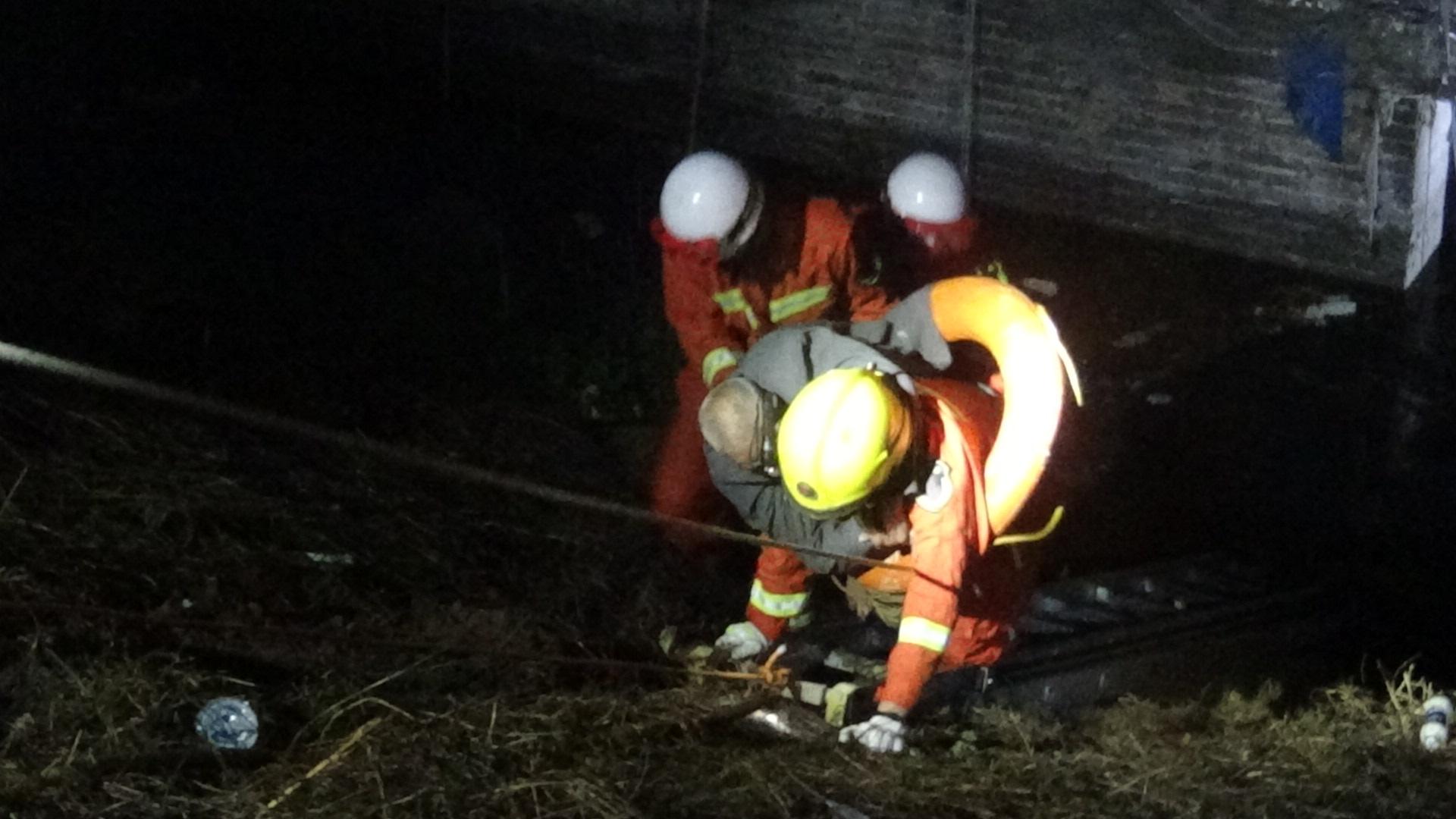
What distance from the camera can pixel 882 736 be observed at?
4281 mm

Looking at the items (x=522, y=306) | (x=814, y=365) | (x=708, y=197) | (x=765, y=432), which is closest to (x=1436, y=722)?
(x=814, y=365)

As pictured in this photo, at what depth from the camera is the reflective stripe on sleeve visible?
5.06 m

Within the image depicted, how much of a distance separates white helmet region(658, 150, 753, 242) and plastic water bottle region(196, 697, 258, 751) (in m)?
2.16

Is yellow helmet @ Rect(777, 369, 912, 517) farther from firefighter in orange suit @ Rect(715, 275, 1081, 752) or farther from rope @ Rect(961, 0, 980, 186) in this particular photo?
rope @ Rect(961, 0, 980, 186)

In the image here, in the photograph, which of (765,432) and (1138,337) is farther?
(1138,337)

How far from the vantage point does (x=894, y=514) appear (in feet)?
14.0

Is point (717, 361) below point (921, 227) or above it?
below

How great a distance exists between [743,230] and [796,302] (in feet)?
1.06

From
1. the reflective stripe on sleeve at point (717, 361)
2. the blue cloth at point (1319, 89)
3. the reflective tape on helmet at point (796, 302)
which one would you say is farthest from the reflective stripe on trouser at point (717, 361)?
the blue cloth at point (1319, 89)

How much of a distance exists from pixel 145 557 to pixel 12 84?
5.89 metres

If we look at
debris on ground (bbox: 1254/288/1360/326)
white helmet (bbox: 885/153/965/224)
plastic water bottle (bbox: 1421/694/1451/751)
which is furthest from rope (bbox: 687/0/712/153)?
plastic water bottle (bbox: 1421/694/1451/751)

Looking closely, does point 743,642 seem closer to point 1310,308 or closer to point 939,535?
point 939,535

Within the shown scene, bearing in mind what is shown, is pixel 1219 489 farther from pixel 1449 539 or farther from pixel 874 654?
pixel 874 654

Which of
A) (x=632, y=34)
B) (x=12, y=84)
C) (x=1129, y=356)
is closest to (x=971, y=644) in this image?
(x=1129, y=356)
